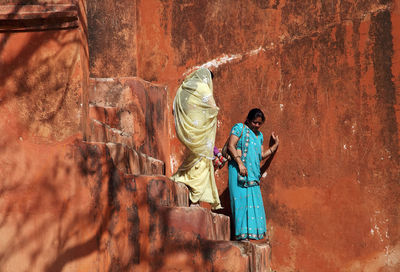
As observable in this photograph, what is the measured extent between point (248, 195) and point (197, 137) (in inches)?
39.0

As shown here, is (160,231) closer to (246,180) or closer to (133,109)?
(246,180)

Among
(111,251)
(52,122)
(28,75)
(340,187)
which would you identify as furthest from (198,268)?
(340,187)

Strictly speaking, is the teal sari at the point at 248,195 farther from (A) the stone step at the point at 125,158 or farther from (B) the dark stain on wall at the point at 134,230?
(B) the dark stain on wall at the point at 134,230

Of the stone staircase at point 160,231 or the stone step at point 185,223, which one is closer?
the stone staircase at point 160,231

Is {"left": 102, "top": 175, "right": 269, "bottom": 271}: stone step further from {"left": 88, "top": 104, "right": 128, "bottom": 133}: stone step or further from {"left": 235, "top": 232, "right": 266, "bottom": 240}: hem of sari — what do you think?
{"left": 88, "top": 104, "right": 128, "bottom": 133}: stone step

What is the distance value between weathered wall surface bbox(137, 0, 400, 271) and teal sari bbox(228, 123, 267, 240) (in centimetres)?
37

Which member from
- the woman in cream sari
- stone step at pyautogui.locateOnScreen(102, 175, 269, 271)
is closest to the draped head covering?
the woman in cream sari

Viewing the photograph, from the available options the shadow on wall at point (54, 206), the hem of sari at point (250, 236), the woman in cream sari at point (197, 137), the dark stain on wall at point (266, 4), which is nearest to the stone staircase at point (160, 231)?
the shadow on wall at point (54, 206)

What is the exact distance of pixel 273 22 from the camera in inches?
258

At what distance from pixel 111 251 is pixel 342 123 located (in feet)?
10.8

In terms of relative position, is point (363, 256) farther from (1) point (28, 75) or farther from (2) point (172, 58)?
(1) point (28, 75)

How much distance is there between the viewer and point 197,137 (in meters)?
5.52

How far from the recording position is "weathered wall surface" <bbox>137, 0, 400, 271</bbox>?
236 inches

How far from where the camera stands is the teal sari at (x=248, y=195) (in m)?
5.93
